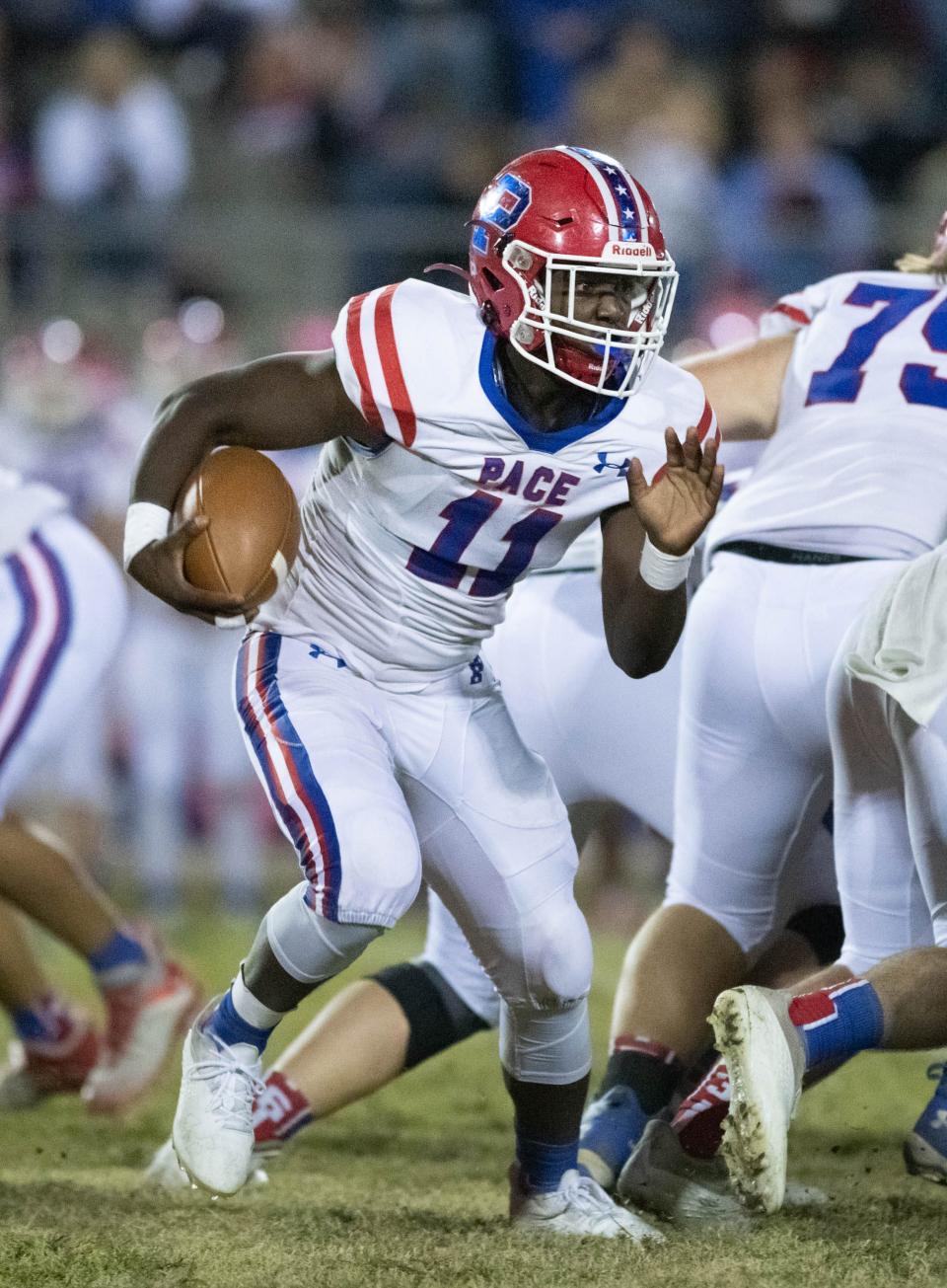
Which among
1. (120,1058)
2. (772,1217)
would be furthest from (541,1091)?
(120,1058)

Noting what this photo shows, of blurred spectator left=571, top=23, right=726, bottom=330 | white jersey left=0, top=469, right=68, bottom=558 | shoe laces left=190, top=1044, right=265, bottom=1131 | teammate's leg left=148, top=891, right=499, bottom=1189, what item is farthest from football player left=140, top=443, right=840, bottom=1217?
blurred spectator left=571, top=23, right=726, bottom=330

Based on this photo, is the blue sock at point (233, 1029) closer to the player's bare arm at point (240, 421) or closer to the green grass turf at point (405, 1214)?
the green grass turf at point (405, 1214)

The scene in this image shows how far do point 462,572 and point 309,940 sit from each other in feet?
2.13

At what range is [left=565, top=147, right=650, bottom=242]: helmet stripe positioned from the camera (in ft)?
9.66

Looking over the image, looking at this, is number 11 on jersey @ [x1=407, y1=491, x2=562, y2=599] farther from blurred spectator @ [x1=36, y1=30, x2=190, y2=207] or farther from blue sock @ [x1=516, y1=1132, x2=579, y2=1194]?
blurred spectator @ [x1=36, y1=30, x2=190, y2=207]

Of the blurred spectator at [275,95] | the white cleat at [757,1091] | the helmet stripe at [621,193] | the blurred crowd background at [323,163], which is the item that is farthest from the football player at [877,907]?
the blurred spectator at [275,95]

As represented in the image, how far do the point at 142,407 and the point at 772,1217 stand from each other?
19.1 ft

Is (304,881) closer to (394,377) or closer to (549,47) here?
(394,377)

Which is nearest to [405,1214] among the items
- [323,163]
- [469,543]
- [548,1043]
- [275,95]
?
[548,1043]

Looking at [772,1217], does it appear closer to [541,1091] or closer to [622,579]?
[541,1091]

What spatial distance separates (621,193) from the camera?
2.98 metres

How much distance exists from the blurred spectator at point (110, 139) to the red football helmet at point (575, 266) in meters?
6.85

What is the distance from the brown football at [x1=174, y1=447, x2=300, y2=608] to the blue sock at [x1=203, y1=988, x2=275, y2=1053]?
0.64 m

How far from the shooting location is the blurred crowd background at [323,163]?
8.29 m
